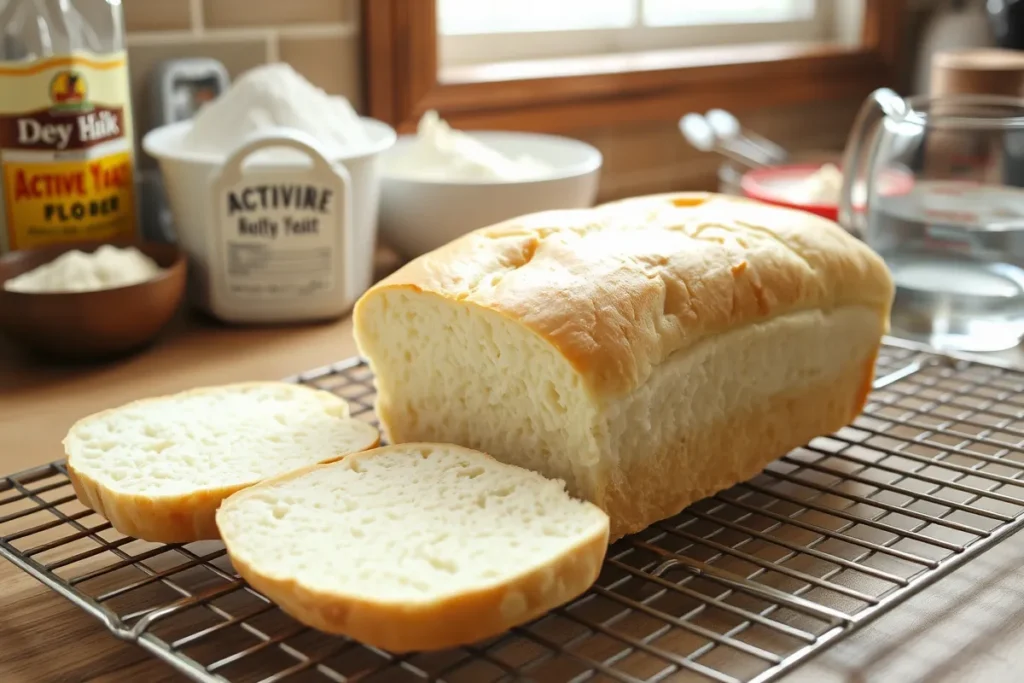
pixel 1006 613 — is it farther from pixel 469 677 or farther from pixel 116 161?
pixel 116 161

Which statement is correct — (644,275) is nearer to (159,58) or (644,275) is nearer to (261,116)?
(261,116)

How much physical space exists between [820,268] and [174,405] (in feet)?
2.20

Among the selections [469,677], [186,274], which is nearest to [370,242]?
[186,274]

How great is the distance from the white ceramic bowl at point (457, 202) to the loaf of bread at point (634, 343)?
1.43 ft

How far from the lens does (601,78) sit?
2119 mm

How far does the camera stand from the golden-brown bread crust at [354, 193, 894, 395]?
2.92ft

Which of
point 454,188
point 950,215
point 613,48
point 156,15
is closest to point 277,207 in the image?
point 454,188

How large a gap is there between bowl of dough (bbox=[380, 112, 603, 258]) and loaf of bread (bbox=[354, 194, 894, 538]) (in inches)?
17.2

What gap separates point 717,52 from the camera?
7.92 feet

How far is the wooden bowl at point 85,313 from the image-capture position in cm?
126

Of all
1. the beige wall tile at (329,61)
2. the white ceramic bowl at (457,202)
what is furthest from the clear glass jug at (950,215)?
the beige wall tile at (329,61)

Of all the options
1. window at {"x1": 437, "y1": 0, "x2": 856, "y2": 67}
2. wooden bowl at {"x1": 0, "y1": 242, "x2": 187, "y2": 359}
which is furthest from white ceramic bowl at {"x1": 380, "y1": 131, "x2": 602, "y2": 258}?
window at {"x1": 437, "y1": 0, "x2": 856, "y2": 67}

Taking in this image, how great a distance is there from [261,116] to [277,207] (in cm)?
13

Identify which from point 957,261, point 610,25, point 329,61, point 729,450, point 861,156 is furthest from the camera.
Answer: point 610,25
